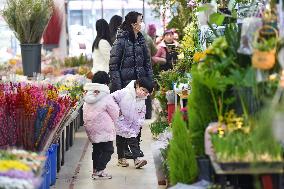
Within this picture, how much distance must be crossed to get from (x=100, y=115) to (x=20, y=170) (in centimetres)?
363

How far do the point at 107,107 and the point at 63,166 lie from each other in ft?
5.41

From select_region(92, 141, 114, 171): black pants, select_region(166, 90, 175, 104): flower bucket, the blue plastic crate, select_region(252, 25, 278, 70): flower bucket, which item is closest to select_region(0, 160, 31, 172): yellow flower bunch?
select_region(252, 25, 278, 70): flower bucket

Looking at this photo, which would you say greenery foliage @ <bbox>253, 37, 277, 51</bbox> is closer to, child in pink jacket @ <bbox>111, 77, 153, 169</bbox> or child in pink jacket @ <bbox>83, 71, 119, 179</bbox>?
child in pink jacket @ <bbox>83, 71, 119, 179</bbox>

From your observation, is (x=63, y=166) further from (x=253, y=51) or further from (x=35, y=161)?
(x=253, y=51)

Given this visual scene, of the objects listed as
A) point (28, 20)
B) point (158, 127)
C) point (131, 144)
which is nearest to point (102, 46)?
point (28, 20)

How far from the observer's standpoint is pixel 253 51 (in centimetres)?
596

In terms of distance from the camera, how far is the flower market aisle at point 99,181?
9438mm

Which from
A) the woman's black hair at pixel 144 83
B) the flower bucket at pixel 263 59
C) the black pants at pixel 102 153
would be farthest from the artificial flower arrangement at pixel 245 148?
the woman's black hair at pixel 144 83

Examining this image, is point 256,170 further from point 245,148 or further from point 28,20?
point 28,20

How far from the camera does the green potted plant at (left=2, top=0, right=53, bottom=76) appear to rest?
12570 millimetres

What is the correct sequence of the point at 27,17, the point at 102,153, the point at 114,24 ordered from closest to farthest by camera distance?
1. the point at 102,153
2. the point at 27,17
3. the point at 114,24

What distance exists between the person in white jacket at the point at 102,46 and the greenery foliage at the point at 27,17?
0.81 meters

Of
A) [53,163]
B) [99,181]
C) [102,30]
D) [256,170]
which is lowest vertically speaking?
[99,181]

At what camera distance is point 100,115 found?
9469 millimetres
